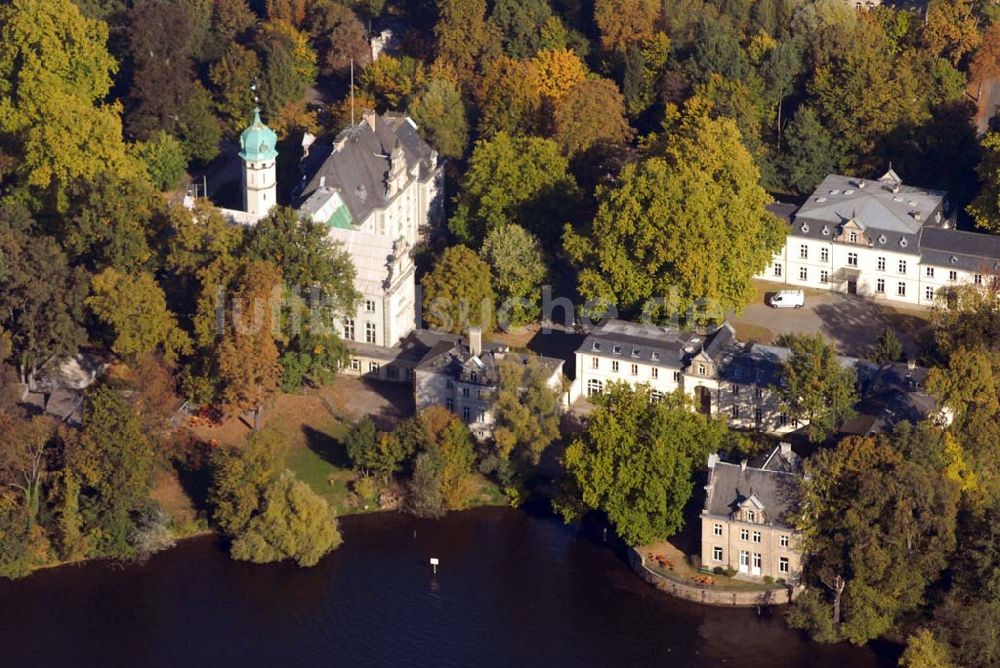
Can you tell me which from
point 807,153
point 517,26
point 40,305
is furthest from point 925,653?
point 517,26

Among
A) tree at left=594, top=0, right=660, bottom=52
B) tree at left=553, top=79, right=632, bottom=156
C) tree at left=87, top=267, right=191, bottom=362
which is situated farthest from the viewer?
tree at left=594, top=0, right=660, bottom=52

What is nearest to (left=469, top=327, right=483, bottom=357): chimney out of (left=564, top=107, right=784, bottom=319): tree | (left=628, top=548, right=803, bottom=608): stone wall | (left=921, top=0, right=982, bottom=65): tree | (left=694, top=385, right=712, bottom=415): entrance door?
(left=564, top=107, right=784, bottom=319): tree

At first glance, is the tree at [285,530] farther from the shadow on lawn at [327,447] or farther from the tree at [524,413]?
the tree at [524,413]

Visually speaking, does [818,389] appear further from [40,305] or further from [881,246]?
[40,305]

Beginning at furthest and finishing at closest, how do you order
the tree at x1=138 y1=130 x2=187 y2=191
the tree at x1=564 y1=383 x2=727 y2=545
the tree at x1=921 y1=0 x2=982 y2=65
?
the tree at x1=921 y1=0 x2=982 y2=65 < the tree at x1=138 y1=130 x2=187 y2=191 < the tree at x1=564 y1=383 x2=727 y2=545

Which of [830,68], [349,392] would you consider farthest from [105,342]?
[830,68]

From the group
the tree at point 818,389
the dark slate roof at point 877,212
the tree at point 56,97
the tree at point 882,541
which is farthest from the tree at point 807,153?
the tree at point 56,97

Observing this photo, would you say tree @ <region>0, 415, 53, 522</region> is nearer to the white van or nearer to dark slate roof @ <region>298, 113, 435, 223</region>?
dark slate roof @ <region>298, 113, 435, 223</region>
